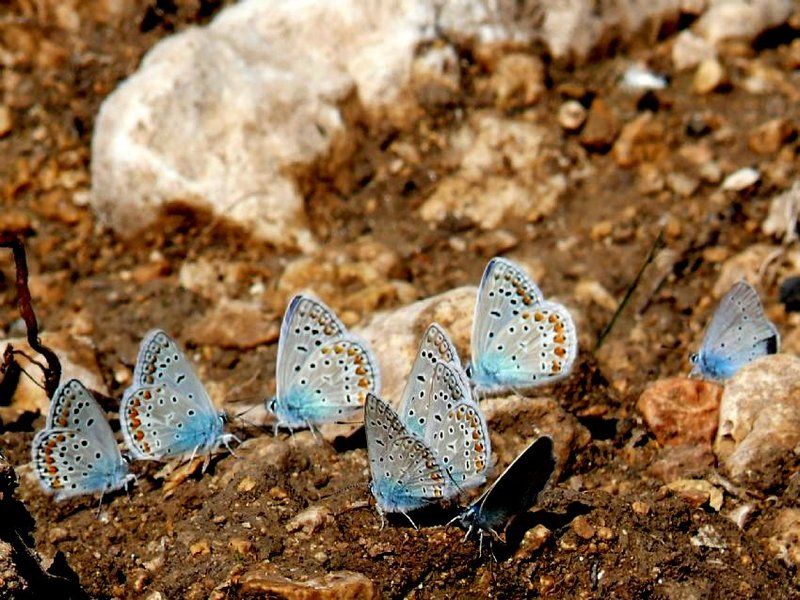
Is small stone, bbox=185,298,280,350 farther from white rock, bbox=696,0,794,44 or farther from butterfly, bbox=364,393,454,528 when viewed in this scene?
white rock, bbox=696,0,794,44

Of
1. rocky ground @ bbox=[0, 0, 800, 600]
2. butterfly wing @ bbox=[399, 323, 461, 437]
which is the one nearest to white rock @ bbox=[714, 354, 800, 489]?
rocky ground @ bbox=[0, 0, 800, 600]

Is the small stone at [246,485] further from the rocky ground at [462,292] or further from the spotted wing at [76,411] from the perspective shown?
the spotted wing at [76,411]

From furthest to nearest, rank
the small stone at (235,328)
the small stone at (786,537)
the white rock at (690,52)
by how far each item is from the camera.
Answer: the white rock at (690,52) → the small stone at (235,328) → the small stone at (786,537)

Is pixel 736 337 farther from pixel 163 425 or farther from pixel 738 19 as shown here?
pixel 738 19

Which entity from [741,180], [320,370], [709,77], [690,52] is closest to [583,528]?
[320,370]

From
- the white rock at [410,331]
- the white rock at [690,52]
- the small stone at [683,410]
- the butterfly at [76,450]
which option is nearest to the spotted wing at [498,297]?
the white rock at [410,331]
